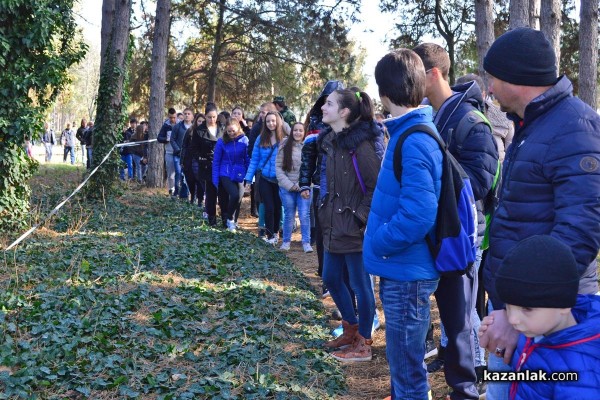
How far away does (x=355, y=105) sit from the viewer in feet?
20.2

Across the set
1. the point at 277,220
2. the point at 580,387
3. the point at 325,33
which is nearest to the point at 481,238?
the point at 580,387

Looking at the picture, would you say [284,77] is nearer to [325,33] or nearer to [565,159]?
[325,33]

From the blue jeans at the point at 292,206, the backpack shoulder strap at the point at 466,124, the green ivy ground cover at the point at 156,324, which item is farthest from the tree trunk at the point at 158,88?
the backpack shoulder strap at the point at 466,124

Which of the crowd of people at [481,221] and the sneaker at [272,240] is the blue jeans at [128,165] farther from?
the crowd of people at [481,221]

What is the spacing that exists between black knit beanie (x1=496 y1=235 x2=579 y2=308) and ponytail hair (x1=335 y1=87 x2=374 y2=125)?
3.76 meters

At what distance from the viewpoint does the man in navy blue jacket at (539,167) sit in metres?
2.81

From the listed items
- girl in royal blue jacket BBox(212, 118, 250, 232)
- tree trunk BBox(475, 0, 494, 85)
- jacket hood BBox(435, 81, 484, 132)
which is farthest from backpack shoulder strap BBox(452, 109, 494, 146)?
tree trunk BBox(475, 0, 494, 85)

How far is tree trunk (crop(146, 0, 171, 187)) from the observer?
19625 mm

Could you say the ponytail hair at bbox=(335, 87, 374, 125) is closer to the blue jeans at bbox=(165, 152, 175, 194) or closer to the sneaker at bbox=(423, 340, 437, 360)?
the sneaker at bbox=(423, 340, 437, 360)

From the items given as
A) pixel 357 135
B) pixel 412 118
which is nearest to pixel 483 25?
pixel 357 135

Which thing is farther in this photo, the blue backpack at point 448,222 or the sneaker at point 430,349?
the sneaker at point 430,349

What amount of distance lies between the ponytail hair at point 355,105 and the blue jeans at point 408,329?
242 centimetres

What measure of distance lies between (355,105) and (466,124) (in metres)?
1.73

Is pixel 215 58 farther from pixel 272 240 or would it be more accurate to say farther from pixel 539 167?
pixel 539 167
